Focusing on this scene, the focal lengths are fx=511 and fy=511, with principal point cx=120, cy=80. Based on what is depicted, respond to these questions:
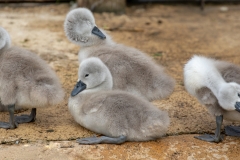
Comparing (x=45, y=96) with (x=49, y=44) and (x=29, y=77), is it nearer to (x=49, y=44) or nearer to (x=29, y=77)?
(x=29, y=77)

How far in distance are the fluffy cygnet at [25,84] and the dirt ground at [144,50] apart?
0.95 feet

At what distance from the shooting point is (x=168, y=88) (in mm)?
4941

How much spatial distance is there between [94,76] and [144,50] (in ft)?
9.68

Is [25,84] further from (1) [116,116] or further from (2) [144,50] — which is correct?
(2) [144,50]

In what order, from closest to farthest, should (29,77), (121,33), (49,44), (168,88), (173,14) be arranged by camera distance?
(29,77), (168,88), (49,44), (121,33), (173,14)

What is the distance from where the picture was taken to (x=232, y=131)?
4.81 m

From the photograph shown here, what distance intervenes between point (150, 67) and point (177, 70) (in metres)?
1.84

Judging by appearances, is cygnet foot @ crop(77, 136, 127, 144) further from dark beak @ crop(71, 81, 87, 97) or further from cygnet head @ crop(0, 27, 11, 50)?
cygnet head @ crop(0, 27, 11, 50)

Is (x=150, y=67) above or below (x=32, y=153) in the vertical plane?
above

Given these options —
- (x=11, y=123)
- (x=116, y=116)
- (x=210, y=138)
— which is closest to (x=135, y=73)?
(x=116, y=116)

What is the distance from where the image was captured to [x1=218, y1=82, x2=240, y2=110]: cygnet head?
14.0 feet

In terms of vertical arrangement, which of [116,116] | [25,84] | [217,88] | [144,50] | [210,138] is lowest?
[144,50]

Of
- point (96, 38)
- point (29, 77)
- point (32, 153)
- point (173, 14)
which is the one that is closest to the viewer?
point (32, 153)

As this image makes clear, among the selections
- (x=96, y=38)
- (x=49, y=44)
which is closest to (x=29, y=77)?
(x=96, y=38)
